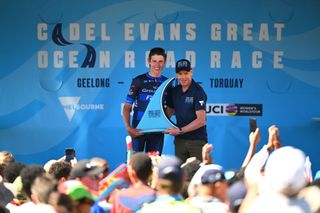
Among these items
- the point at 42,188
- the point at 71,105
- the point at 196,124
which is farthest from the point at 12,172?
the point at 71,105

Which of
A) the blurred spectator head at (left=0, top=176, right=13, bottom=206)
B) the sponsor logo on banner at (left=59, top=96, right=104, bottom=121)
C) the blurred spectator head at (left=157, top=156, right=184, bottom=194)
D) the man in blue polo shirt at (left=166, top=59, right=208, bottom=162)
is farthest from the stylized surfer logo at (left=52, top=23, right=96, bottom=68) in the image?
the blurred spectator head at (left=157, top=156, right=184, bottom=194)

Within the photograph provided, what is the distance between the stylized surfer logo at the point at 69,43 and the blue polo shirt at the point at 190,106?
160 cm

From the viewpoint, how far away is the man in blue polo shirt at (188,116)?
775cm

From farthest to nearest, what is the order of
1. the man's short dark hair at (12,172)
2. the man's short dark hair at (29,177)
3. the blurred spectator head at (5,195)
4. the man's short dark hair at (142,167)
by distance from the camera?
the man's short dark hair at (12,172) < the blurred spectator head at (5,195) < the man's short dark hair at (29,177) < the man's short dark hair at (142,167)

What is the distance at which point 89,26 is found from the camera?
30.0 ft

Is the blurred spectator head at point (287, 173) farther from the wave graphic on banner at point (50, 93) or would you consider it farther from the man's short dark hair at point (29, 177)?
the wave graphic on banner at point (50, 93)

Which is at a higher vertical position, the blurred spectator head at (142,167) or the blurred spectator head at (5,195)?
the blurred spectator head at (142,167)

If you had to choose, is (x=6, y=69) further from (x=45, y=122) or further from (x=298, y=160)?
(x=298, y=160)

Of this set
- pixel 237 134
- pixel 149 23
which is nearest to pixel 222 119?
pixel 237 134

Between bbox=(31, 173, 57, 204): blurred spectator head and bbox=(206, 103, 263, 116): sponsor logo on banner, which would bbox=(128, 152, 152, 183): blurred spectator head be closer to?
bbox=(31, 173, 57, 204): blurred spectator head

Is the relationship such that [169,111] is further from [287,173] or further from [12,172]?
[287,173]

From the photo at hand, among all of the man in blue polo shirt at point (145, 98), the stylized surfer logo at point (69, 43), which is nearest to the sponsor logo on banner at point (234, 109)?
the man in blue polo shirt at point (145, 98)

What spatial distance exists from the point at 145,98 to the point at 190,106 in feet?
1.95

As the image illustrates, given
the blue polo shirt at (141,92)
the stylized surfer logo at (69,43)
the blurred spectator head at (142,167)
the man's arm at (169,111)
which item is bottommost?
the blurred spectator head at (142,167)
